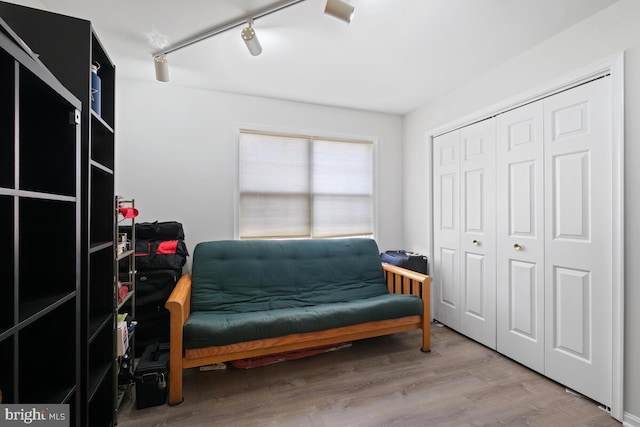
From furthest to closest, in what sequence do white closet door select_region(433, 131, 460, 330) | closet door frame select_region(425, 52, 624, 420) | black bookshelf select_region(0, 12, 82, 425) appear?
white closet door select_region(433, 131, 460, 330)
closet door frame select_region(425, 52, 624, 420)
black bookshelf select_region(0, 12, 82, 425)

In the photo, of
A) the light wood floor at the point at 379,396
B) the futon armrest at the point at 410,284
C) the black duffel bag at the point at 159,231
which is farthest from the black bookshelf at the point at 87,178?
the futon armrest at the point at 410,284

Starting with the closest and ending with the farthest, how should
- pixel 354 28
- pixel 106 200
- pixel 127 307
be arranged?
pixel 106 200 < pixel 354 28 < pixel 127 307

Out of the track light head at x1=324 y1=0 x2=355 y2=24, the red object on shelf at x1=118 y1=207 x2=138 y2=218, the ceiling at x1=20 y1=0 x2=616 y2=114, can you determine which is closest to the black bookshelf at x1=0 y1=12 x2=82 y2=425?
the red object on shelf at x1=118 y1=207 x2=138 y2=218

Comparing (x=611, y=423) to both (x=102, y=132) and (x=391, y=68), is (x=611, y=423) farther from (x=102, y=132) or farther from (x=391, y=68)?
(x=102, y=132)

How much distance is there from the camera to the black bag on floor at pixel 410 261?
9.71ft

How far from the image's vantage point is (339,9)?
1.48 metres

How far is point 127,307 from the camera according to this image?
2201 millimetres

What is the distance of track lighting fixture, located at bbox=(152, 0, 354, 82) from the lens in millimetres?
1474

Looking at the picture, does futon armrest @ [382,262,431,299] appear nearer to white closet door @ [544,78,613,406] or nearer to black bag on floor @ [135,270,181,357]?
white closet door @ [544,78,613,406]

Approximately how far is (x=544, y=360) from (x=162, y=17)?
11.4 feet

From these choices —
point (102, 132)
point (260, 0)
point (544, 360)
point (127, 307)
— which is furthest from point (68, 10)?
point (544, 360)

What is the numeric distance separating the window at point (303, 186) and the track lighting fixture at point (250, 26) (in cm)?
96

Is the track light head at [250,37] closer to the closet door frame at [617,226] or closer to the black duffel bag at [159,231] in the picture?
the black duffel bag at [159,231]

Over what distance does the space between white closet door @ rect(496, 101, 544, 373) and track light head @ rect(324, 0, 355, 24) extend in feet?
5.19
